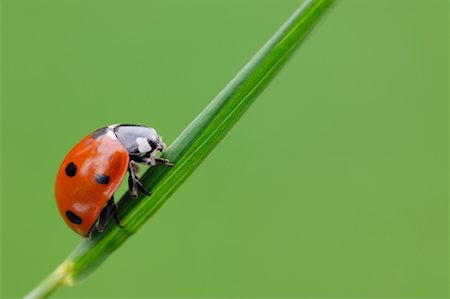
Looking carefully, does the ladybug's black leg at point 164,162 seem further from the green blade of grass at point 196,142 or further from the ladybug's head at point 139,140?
the ladybug's head at point 139,140

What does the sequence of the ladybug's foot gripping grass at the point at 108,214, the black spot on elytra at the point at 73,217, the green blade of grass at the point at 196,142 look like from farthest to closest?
the black spot on elytra at the point at 73,217
the ladybug's foot gripping grass at the point at 108,214
the green blade of grass at the point at 196,142

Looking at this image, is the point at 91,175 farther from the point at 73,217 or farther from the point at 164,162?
the point at 164,162

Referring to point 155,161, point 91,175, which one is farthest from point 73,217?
point 155,161

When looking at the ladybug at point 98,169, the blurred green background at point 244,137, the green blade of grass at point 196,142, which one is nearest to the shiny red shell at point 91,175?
the ladybug at point 98,169

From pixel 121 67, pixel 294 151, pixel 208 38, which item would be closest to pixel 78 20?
pixel 121 67

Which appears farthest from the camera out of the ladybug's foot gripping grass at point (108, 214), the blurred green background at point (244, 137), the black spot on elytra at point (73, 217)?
the blurred green background at point (244, 137)

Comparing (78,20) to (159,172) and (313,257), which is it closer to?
(313,257)
